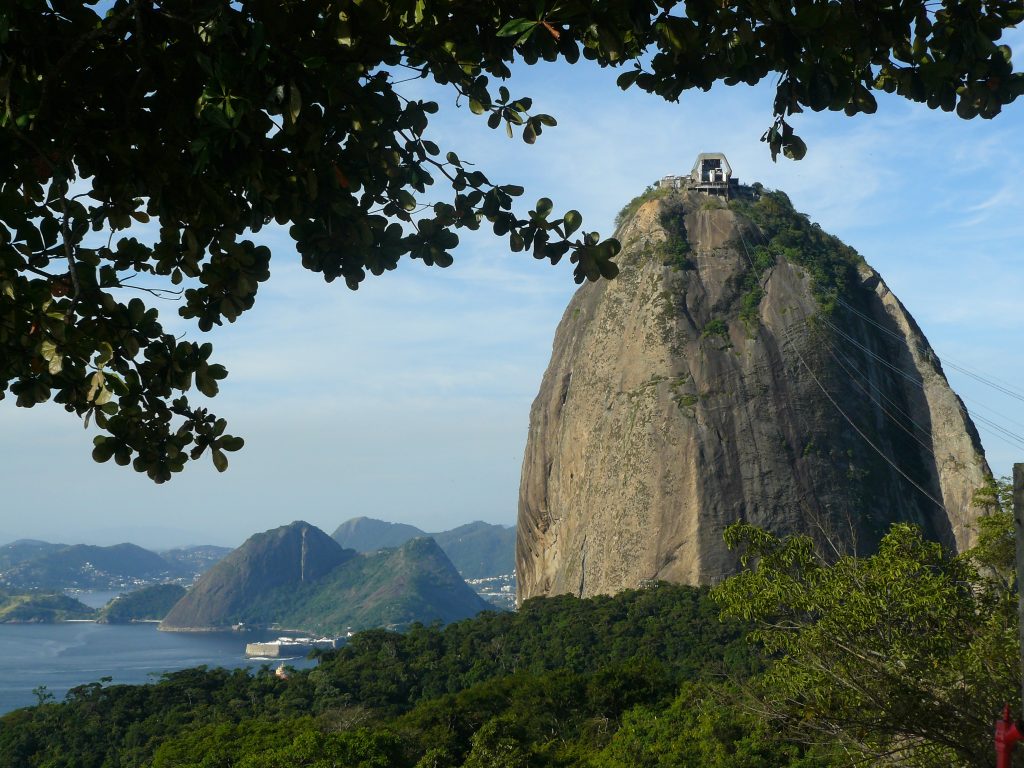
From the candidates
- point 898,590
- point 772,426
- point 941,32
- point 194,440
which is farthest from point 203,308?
point 772,426

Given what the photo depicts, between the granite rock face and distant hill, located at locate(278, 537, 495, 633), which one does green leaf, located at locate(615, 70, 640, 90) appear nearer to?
the granite rock face

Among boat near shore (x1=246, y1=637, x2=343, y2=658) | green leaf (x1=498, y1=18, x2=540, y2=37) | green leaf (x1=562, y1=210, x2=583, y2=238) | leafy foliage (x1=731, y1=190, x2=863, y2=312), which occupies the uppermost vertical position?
leafy foliage (x1=731, y1=190, x2=863, y2=312)

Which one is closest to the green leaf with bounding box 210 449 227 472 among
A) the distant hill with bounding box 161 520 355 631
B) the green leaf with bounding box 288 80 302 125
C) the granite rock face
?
the green leaf with bounding box 288 80 302 125

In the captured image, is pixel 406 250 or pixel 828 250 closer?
pixel 406 250

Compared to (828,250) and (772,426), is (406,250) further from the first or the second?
(828,250)

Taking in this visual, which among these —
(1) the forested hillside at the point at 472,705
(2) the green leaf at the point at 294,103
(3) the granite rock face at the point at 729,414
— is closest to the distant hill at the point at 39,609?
(3) the granite rock face at the point at 729,414

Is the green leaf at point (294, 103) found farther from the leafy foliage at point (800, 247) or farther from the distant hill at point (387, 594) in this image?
the distant hill at point (387, 594)

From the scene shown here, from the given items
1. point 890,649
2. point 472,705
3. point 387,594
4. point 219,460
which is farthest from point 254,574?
point 219,460
